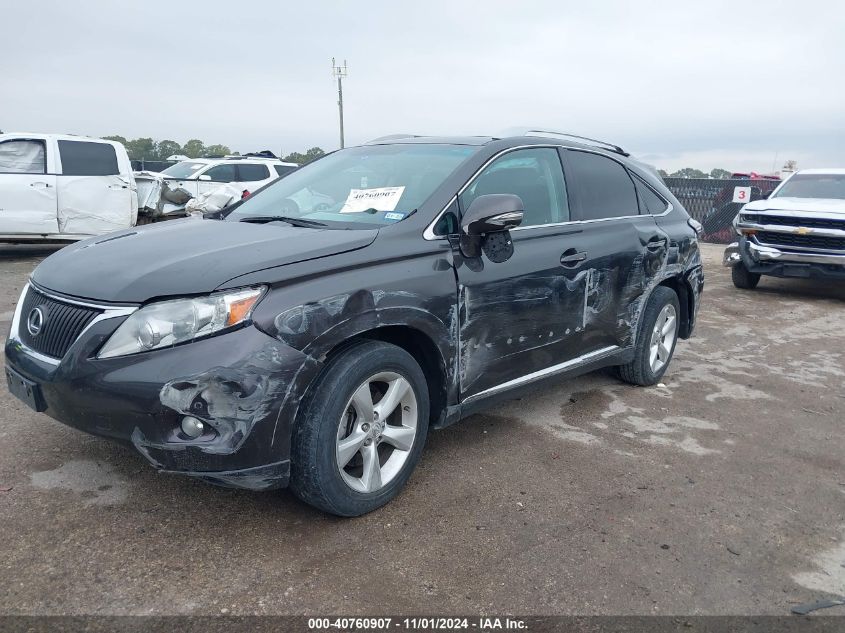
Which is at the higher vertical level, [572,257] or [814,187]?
[814,187]

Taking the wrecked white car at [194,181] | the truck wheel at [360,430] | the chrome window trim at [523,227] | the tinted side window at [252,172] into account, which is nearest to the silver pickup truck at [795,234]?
the chrome window trim at [523,227]

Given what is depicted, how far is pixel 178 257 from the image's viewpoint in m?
2.95

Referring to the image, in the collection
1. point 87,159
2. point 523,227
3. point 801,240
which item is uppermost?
point 87,159

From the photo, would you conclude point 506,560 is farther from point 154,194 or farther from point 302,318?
point 154,194

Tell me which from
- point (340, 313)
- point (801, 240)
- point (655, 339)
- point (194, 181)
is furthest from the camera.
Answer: point (194, 181)

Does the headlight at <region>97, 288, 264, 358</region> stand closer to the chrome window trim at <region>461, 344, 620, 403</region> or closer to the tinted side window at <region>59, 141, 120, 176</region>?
the chrome window trim at <region>461, 344, 620, 403</region>

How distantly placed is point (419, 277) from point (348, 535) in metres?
1.17

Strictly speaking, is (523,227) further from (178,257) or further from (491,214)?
(178,257)

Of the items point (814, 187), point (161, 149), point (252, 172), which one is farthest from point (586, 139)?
point (161, 149)

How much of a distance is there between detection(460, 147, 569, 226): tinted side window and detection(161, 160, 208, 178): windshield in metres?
12.1

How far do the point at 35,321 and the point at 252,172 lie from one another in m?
12.1

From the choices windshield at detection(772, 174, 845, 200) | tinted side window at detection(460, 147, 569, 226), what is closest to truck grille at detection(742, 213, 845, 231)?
windshield at detection(772, 174, 845, 200)

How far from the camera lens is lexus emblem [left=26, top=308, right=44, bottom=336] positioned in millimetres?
2986

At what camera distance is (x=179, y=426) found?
263 cm
